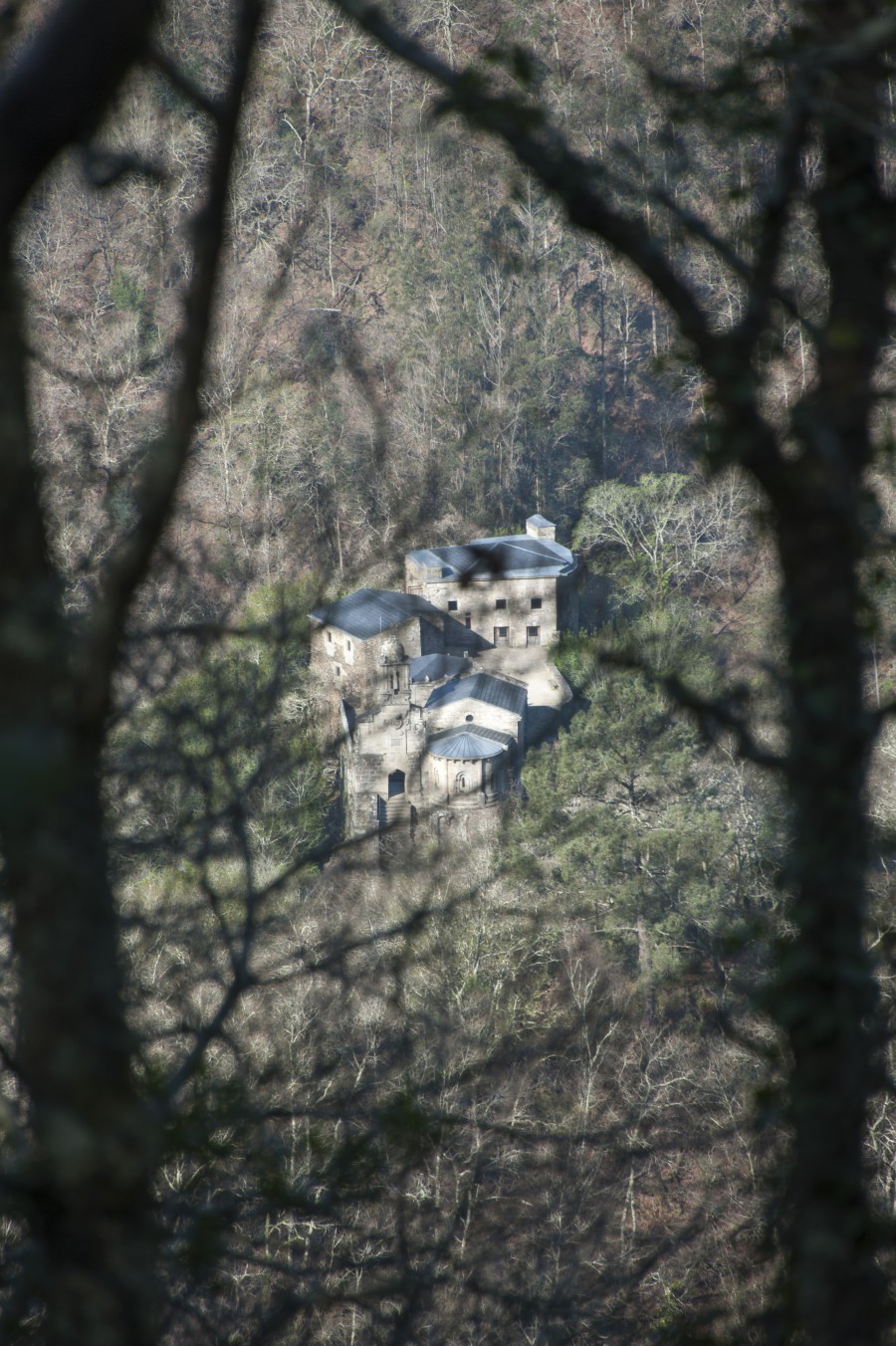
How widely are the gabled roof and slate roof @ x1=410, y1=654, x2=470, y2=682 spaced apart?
1.15ft

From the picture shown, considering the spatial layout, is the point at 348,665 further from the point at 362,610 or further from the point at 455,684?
the point at 455,684

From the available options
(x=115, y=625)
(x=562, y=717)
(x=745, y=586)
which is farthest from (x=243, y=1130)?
(x=745, y=586)

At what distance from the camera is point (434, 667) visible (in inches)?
540

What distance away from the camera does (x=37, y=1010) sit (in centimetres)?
82

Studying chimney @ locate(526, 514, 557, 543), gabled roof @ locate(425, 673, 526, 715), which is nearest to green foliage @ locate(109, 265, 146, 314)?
gabled roof @ locate(425, 673, 526, 715)

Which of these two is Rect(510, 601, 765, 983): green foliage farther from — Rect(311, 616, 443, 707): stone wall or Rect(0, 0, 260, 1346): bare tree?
Rect(0, 0, 260, 1346): bare tree

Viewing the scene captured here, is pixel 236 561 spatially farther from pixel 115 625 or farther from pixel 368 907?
pixel 115 625

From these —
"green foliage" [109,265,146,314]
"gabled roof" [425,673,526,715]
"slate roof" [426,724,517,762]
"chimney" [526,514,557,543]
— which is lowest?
"green foliage" [109,265,146,314]

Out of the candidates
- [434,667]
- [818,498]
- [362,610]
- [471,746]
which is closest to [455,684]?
[434,667]

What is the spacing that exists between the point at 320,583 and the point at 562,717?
11.9m

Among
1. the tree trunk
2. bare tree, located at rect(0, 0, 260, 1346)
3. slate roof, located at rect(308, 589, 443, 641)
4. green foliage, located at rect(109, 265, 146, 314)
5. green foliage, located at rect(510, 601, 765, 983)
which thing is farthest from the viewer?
green foliage, located at rect(510, 601, 765, 983)

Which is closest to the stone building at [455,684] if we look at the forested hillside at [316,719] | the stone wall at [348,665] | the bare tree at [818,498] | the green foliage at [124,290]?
the stone wall at [348,665]

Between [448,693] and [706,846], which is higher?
[448,693]

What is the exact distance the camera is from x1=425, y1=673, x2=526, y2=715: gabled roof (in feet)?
47.8
